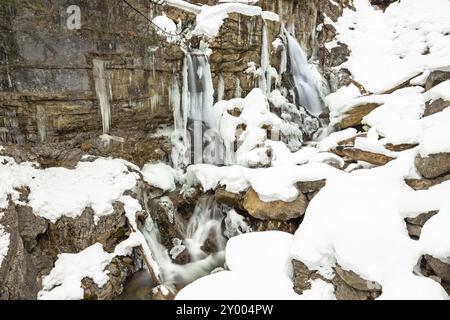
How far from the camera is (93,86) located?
712cm

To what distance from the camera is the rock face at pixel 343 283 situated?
3.62 meters

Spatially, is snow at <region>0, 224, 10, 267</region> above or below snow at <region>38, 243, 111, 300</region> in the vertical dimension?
above

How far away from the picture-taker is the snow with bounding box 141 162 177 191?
24.9 feet

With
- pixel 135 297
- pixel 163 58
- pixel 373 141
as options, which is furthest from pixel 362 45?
pixel 135 297

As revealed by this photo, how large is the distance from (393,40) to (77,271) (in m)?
14.2

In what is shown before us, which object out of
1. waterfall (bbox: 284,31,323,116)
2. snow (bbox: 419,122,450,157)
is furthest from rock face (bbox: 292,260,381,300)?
waterfall (bbox: 284,31,323,116)

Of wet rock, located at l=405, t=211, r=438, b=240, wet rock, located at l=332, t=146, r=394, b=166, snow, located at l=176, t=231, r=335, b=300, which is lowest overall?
snow, located at l=176, t=231, r=335, b=300

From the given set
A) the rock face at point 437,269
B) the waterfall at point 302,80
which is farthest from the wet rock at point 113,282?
the waterfall at point 302,80

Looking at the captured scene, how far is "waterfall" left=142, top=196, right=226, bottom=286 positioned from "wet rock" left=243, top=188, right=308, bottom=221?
1252 millimetres

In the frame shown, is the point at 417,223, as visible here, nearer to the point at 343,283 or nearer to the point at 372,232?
the point at 372,232

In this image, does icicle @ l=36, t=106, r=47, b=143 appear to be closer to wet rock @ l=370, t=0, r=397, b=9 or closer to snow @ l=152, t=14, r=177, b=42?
snow @ l=152, t=14, r=177, b=42

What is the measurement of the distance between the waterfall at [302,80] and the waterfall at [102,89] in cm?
679

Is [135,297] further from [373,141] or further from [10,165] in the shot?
[373,141]

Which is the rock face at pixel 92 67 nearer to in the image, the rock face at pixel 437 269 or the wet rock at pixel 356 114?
the wet rock at pixel 356 114
